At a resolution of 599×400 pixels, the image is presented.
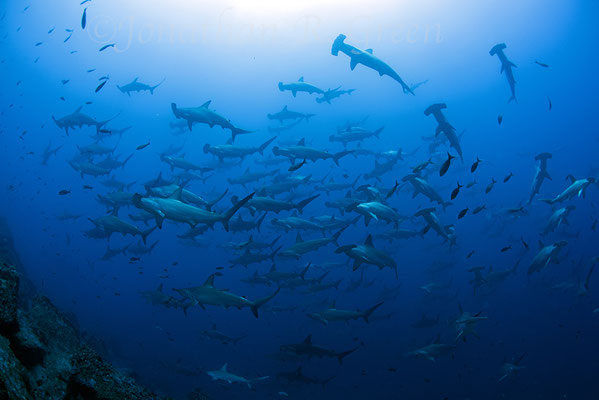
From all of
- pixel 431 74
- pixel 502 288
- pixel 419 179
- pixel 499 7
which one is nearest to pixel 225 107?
pixel 431 74

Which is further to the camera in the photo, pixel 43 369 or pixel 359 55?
pixel 359 55

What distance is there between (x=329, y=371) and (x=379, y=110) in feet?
213

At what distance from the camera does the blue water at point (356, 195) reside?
2011cm

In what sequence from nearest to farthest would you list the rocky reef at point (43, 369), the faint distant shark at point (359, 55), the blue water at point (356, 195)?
the rocky reef at point (43, 369) → the faint distant shark at point (359, 55) → the blue water at point (356, 195)

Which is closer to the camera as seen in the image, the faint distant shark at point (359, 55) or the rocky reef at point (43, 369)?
the rocky reef at point (43, 369)

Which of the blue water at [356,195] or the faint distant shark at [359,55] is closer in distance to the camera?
the faint distant shark at [359,55]

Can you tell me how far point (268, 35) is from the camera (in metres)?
53.8

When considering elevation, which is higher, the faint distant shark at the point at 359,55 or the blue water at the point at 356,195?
the faint distant shark at the point at 359,55

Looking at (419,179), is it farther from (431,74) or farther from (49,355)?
(431,74)

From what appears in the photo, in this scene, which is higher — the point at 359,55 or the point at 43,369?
the point at 359,55

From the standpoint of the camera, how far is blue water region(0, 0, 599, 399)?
2011 centimetres

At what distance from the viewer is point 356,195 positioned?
11961 millimetres

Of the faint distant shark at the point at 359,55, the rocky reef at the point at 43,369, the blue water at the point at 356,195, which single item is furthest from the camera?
the blue water at the point at 356,195

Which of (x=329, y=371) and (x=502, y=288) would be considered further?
(x=502, y=288)
